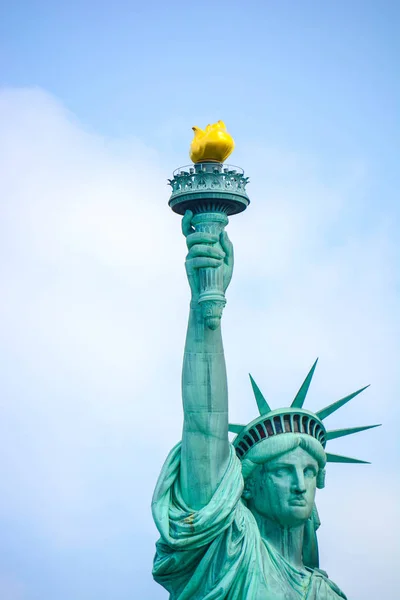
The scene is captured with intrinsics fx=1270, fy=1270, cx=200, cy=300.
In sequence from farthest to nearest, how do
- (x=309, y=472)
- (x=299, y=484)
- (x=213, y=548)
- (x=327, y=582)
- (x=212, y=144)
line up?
(x=327, y=582) → (x=309, y=472) → (x=299, y=484) → (x=212, y=144) → (x=213, y=548)

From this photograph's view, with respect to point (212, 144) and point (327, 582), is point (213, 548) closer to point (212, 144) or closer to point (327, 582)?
point (327, 582)

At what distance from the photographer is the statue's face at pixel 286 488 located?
16484 millimetres

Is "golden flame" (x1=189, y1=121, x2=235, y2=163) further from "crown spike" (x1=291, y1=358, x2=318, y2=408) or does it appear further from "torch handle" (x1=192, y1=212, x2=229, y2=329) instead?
"crown spike" (x1=291, y1=358, x2=318, y2=408)

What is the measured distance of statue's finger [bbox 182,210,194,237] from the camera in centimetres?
1609

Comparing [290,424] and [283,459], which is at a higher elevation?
[290,424]

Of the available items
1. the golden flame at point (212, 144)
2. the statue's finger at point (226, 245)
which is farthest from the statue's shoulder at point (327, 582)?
the golden flame at point (212, 144)

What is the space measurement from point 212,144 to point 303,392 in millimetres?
3567

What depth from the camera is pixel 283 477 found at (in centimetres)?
1656

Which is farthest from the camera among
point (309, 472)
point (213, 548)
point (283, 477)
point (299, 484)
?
point (309, 472)

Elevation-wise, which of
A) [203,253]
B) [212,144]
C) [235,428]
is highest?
[212,144]

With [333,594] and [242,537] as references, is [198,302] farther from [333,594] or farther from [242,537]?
[333,594]

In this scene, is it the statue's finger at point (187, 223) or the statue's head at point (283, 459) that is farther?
the statue's head at point (283, 459)

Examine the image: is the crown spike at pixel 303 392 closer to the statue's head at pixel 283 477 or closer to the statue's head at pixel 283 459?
the statue's head at pixel 283 459

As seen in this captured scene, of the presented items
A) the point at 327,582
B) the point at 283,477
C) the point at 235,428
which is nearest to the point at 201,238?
the point at 235,428
